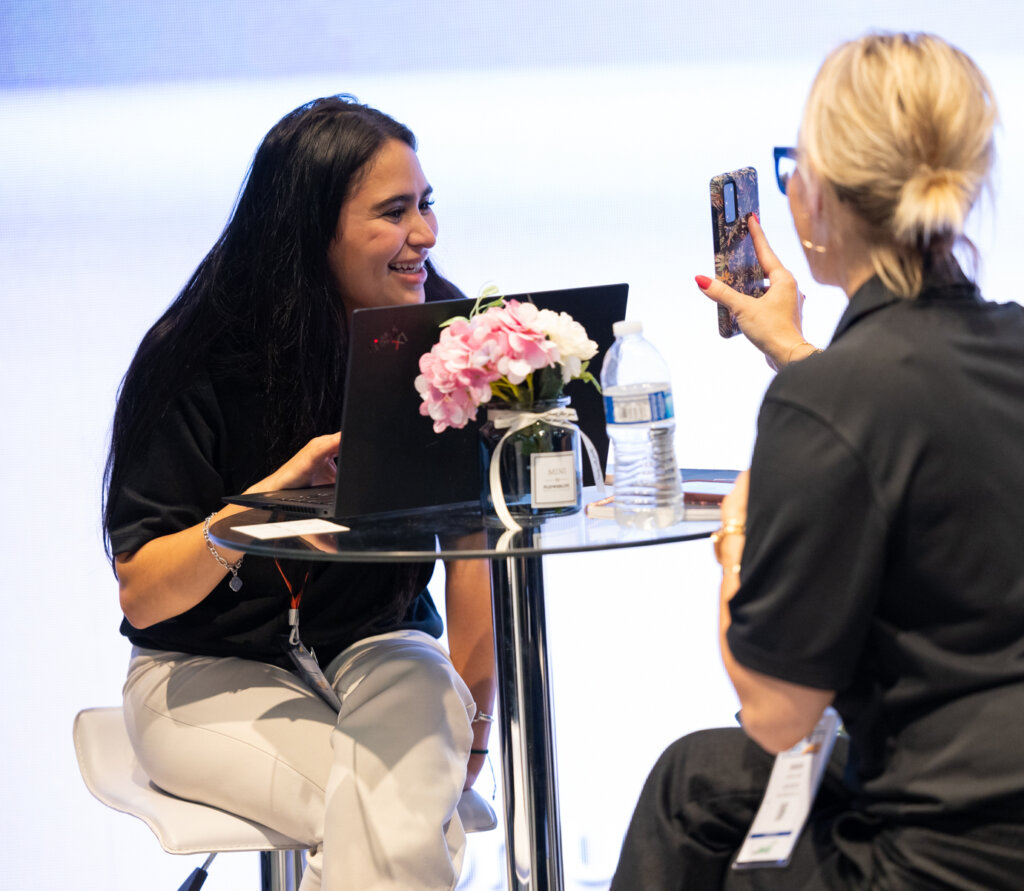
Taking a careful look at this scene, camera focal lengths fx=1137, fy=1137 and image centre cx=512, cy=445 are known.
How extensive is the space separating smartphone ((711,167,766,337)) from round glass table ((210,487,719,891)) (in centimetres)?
43

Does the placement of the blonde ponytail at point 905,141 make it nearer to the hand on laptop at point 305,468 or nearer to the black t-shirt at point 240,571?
the hand on laptop at point 305,468

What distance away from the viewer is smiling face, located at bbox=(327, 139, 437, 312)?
194cm

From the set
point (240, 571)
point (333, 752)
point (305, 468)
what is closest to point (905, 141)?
point (305, 468)

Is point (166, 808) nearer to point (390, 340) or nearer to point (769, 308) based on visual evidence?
point (390, 340)

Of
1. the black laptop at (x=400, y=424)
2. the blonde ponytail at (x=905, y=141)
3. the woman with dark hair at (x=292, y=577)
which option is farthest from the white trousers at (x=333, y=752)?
the blonde ponytail at (x=905, y=141)

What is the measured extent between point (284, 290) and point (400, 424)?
52 centimetres

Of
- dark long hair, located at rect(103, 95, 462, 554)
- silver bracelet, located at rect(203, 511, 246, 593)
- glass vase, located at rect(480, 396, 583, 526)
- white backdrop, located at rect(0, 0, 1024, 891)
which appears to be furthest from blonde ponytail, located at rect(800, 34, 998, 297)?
white backdrop, located at rect(0, 0, 1024, 891)

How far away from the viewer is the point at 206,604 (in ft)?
5.85

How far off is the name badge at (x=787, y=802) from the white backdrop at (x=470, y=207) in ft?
6.78

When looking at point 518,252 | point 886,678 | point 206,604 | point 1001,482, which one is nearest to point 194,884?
point 206,604

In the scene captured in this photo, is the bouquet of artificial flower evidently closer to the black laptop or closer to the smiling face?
the black laptop

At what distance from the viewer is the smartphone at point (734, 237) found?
5.71 feet

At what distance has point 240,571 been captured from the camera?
179cm

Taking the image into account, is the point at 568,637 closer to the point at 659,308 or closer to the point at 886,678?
the point at 659,308
